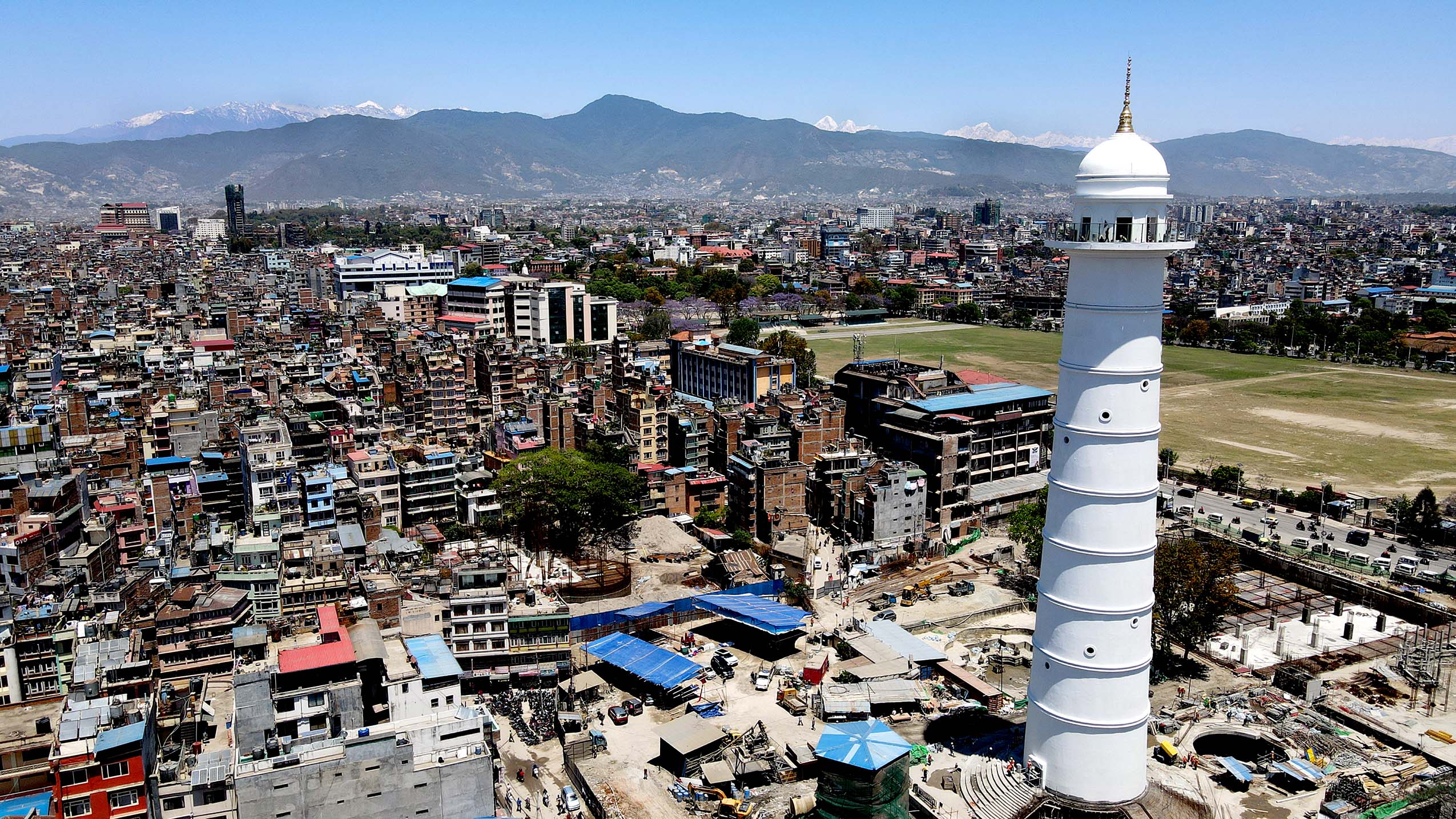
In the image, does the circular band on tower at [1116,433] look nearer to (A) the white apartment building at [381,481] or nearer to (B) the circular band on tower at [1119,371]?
(B) the circular band on tower at [1119,371]

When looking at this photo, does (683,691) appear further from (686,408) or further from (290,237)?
(290,237)

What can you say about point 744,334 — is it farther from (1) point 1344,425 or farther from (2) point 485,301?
(1) point 1344,425

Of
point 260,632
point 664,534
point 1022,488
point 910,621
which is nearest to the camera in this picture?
point 260,632

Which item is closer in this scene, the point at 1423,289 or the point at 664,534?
the point at 664,534

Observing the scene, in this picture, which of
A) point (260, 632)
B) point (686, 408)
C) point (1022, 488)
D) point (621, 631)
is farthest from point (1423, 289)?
point (260, 632)

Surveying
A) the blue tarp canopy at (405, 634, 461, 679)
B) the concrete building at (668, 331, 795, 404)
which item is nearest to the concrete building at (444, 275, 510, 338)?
the concrete building at (668, 331, 795, 404)

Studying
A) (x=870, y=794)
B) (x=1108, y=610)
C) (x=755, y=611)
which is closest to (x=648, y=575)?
(x=755, y=611)

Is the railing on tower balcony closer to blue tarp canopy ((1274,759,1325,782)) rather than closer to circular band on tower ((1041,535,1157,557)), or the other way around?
circular band on tower ((1041,535,1157,557))
